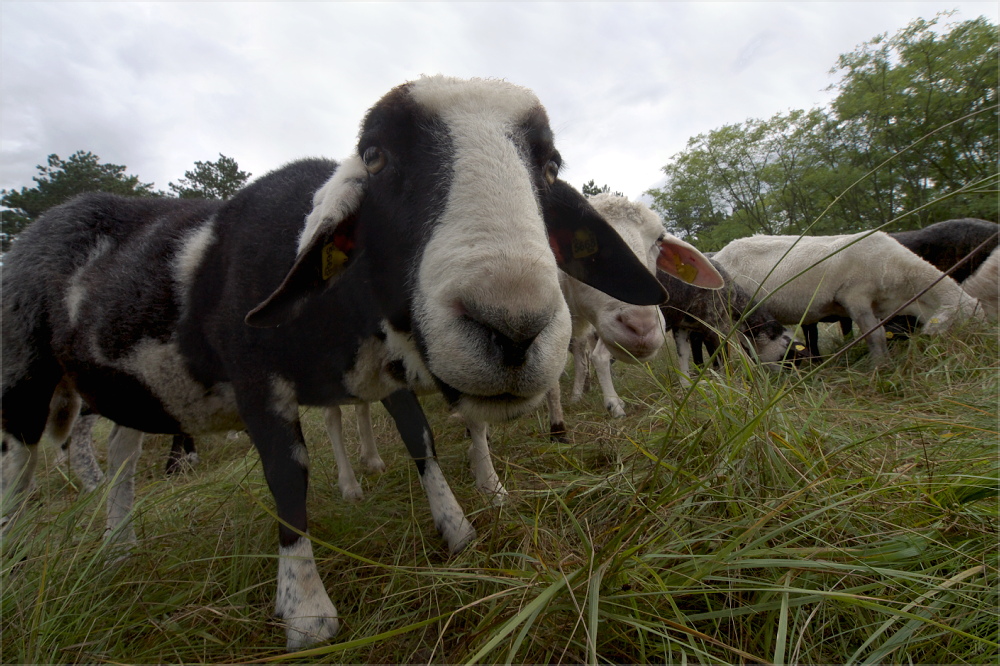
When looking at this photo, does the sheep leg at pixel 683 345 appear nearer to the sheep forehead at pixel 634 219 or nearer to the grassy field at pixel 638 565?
the sheep forehead at pixel 634 219

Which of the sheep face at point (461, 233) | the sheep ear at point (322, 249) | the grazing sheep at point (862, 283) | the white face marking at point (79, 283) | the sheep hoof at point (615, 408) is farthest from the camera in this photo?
the grazing sheep at point (862, 283)

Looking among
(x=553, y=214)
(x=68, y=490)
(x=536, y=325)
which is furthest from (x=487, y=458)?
(x=68, y=490)

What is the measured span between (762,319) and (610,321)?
450 centimetres

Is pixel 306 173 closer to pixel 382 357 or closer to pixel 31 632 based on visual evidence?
pixel 382 357

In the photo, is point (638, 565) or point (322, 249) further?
point (322, 249)

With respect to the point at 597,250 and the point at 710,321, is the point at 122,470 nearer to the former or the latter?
the point at 597,250

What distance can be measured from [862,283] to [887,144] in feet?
62.4

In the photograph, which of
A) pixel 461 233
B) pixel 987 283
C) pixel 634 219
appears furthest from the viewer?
pixel 987 283

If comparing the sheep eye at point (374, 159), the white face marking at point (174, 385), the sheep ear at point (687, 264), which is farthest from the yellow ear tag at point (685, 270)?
the white face marking at point (174, 385)

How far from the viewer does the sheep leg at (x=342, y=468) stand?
337 centimetres

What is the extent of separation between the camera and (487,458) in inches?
119

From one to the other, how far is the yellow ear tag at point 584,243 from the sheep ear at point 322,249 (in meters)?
1.17

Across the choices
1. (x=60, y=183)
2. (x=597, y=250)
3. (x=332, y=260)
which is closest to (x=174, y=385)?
(x=332, y=260)

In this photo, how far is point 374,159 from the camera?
185 cm
